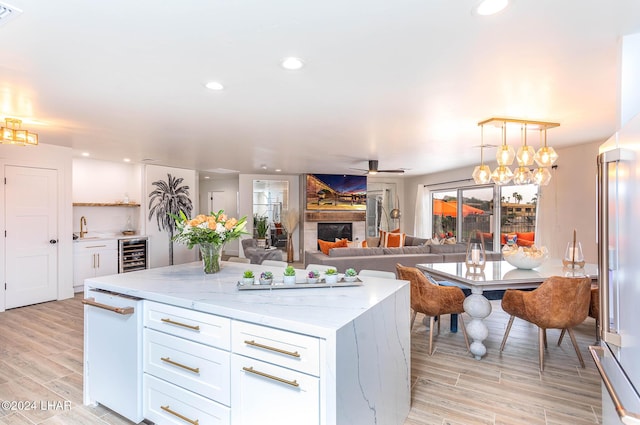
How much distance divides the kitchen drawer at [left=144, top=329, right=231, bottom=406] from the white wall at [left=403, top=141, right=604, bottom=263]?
5.38 m

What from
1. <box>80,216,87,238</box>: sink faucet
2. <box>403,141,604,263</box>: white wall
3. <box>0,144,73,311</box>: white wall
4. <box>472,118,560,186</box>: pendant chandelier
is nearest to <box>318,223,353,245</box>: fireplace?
<box>403,141,604,263</box>: white wall

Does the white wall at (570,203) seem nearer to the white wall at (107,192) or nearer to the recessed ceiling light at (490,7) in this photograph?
the recessed ceiling light at (490,7)

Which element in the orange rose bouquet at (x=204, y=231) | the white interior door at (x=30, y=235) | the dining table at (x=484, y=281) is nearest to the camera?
the orange rose bouquet at (x=204, y=231)

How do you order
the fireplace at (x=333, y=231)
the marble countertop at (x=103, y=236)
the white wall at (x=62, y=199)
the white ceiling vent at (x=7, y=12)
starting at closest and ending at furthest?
1. the white ceiling vent at (x=7, y=12)
2. the white wall at (x=62, y=199)
3. the marble countertop at (x=103, y=236)
4. the fireplace at (x=333, y=231)

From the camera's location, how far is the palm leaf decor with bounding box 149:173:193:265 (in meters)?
7.18

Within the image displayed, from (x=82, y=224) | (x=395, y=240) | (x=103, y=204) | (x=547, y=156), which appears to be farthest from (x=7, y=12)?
(x=395, y=240)

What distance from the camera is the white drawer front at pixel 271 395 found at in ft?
4.84

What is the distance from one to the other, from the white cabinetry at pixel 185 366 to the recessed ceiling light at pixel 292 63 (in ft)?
5.28

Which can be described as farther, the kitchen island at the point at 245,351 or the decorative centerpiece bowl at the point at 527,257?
the decorative centerpiece bowl at the point at 527,257

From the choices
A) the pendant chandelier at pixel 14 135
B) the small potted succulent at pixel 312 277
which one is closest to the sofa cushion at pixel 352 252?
the small potted succulent at pixel 312 277

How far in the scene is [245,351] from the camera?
167cm

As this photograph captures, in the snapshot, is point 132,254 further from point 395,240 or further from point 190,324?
point 190,324

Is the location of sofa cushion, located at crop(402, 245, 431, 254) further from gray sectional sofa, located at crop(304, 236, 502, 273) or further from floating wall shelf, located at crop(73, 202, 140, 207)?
floating wall shelf, located at crop(73, 202, 140, 207)

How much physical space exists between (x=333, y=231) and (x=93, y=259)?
5.38 meters
